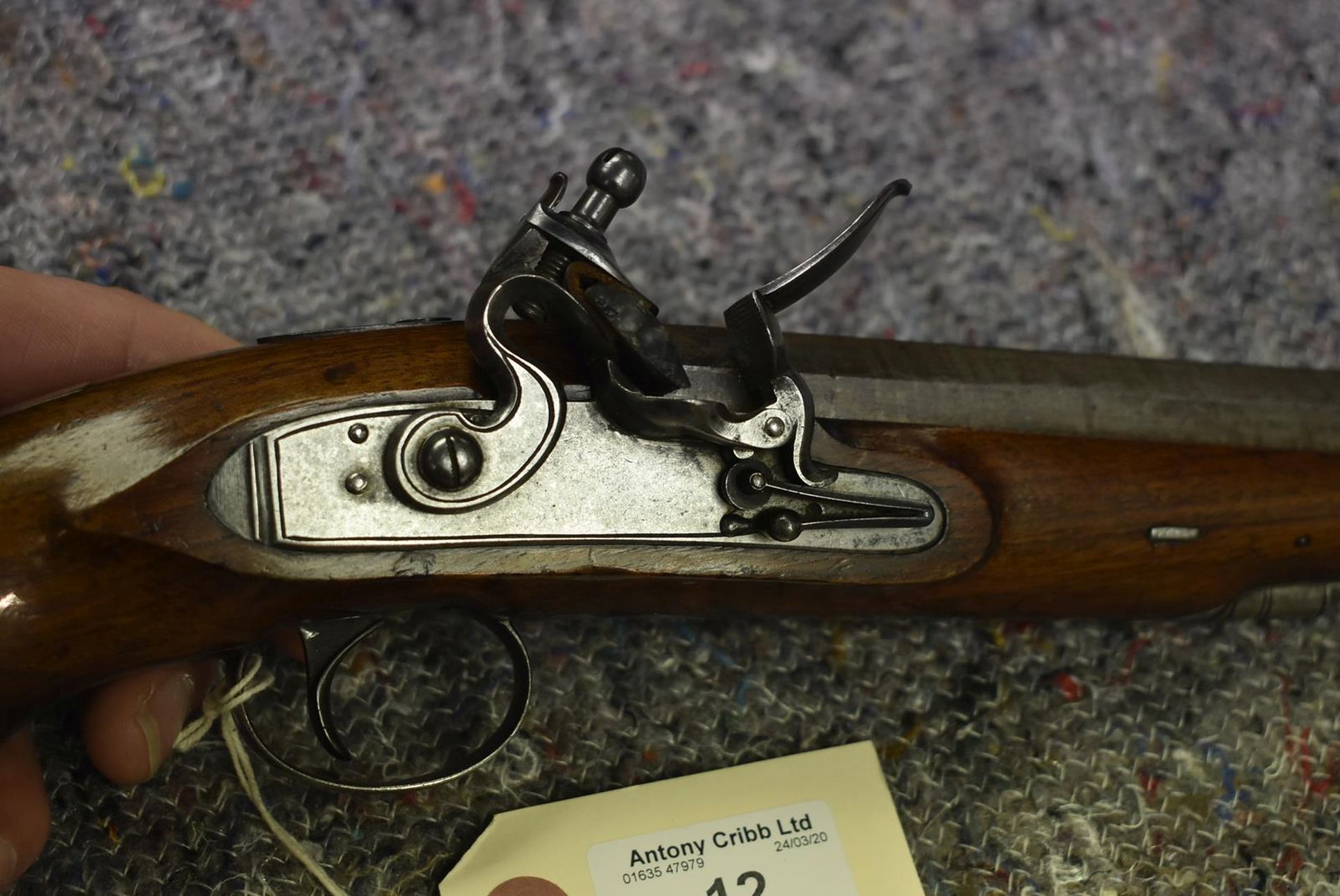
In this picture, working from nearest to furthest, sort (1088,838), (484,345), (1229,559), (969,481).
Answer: (484,345), (969,481), (1229,559), (1088,838)

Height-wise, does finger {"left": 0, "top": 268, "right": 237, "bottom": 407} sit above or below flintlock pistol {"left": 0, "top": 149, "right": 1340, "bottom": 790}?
above

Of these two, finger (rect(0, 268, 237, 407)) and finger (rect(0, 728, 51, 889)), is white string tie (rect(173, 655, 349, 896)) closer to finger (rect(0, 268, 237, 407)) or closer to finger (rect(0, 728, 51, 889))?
finger (rect(0, 728, 51, 889))

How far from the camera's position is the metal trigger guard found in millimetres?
1861

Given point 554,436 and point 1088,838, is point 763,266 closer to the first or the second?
point 554,436

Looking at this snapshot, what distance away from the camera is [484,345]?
1567mm

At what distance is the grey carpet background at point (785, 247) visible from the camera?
84.0 inches

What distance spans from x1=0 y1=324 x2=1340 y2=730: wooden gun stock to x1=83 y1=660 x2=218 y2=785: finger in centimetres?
28

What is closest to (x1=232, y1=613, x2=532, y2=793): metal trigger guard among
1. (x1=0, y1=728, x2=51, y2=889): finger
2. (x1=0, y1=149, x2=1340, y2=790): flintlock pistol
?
(x1=0, y1=149, x2=1340, y2=790): flintlock pistol

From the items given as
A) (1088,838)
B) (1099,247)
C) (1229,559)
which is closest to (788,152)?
(1099,247)

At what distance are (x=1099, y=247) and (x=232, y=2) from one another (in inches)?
83.9

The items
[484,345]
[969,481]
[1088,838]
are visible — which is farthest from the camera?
[1088,838]

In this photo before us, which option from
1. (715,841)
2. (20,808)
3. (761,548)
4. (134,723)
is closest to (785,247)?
(761,548)

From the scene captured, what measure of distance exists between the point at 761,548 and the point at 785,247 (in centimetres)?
119

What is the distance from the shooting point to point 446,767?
6.20ft
